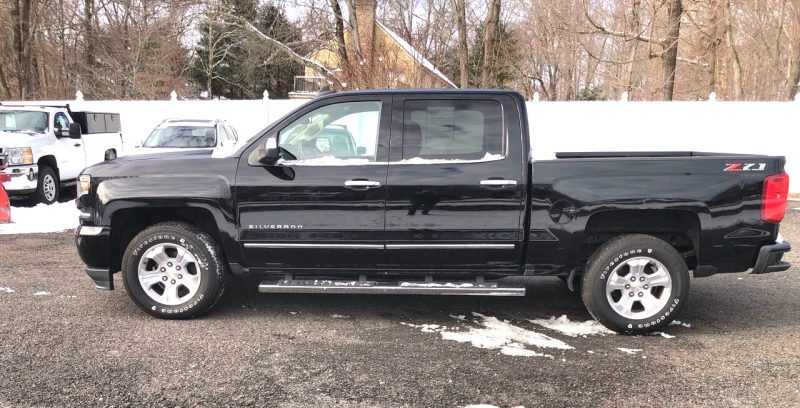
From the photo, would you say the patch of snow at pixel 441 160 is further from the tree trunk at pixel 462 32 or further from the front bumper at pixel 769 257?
the tree trunk at pixel 462 32

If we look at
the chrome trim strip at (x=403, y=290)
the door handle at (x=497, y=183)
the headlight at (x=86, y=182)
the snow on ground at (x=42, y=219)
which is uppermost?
the door handle at (x=497, y=183)

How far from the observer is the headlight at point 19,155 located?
984 centimetres

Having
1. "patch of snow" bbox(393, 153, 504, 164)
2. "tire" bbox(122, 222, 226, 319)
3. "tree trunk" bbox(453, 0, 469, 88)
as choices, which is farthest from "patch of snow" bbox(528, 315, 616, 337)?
"tree trunk" bbox(453, 0, 469, 88)

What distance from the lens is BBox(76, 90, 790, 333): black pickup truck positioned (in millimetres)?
4398


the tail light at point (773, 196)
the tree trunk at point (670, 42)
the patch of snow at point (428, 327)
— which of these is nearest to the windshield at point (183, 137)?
the patch of snow at point (428, 327)

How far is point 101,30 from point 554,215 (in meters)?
37.8

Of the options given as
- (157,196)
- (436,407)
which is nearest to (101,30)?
(157,196)

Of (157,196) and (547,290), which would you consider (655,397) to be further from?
(157,196)

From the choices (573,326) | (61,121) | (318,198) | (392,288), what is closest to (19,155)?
(61,121)

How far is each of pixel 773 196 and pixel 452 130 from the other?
2457 millimetres

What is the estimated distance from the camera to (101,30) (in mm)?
35250

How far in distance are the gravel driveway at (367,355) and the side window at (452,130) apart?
1.39m

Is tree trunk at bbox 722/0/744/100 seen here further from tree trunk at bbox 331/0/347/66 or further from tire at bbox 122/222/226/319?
tire at bbox 122/222/226/319

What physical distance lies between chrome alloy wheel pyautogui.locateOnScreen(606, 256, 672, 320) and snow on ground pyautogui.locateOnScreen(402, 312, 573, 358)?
1.97ft
